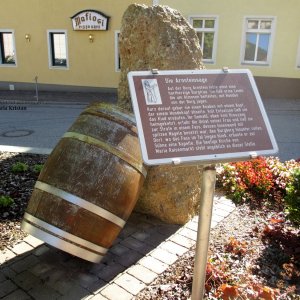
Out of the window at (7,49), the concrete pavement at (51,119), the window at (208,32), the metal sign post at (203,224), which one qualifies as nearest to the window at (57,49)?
the concrete pavement at (51,119)

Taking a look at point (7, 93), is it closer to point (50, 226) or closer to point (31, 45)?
point (31, 45)

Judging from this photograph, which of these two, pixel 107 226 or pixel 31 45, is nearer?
pixel 107 226

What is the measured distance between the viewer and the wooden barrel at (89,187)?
288 centimetres

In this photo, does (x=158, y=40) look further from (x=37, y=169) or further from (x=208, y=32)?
(x=208, y=32)

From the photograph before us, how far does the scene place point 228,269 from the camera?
3.23m

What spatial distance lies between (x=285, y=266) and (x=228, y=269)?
1.78 feet

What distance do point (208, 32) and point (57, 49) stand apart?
24.2 feet

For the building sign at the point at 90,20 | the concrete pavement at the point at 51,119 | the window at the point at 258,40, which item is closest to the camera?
the concrete pavement at the point at 51,119

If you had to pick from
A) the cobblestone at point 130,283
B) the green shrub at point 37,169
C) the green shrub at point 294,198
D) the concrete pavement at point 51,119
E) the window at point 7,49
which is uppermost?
the window at point 7,49

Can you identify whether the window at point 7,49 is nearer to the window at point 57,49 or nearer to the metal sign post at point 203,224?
the window at point 57,49

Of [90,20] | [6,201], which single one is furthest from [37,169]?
[90,20]

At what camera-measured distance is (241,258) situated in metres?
3.43

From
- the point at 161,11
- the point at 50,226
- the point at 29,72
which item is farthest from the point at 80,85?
the point at 50,226

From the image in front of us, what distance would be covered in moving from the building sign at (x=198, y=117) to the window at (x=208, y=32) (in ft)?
42.0
